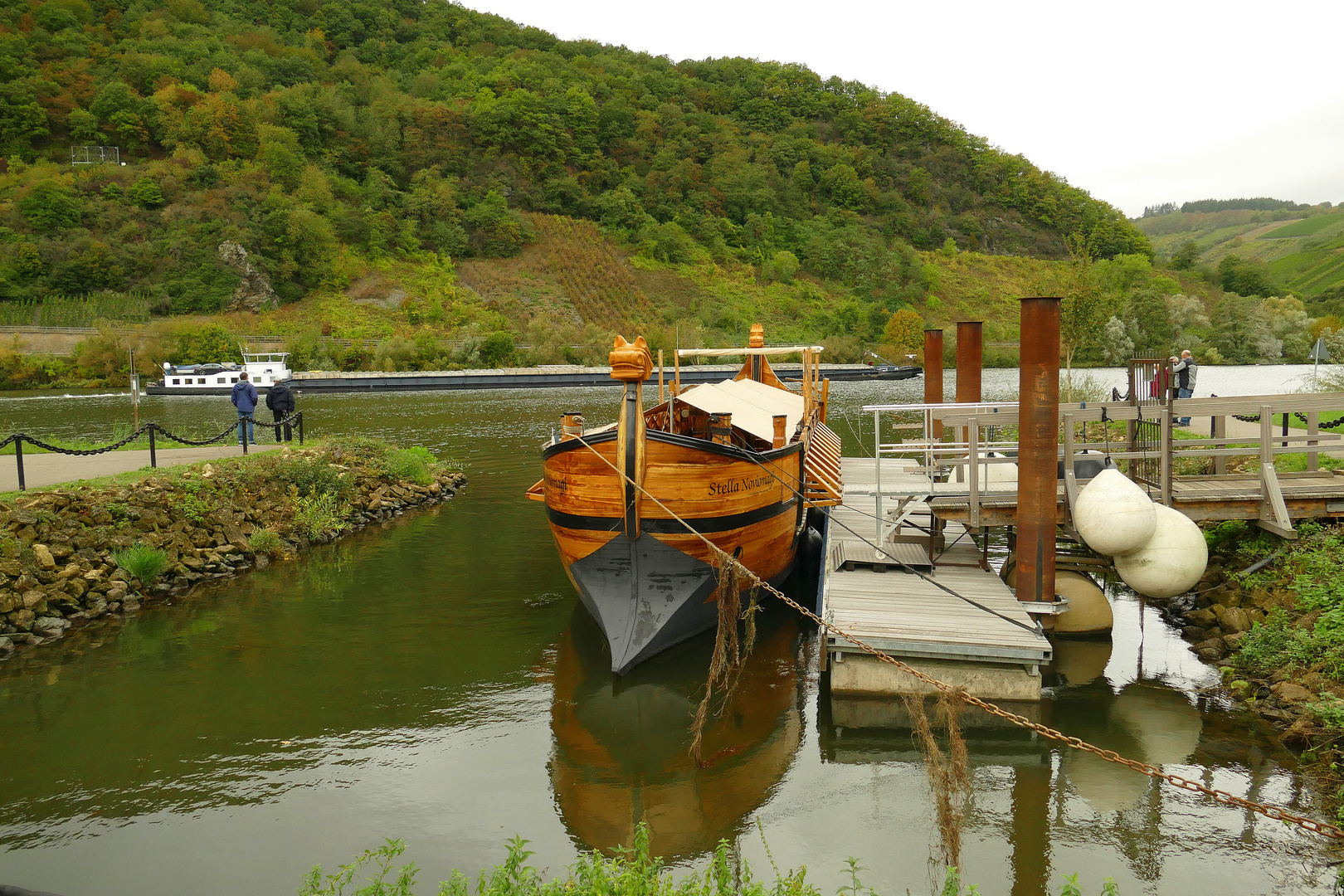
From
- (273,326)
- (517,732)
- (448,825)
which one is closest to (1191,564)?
(517,732)

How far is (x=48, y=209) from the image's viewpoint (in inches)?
3157

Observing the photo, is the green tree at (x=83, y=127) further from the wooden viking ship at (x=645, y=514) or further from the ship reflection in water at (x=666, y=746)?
the ship reflection in water at (x=666, y=746)

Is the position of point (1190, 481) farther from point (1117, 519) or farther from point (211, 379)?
point (211, 379)

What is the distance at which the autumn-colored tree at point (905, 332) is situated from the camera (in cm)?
Answer: 8462

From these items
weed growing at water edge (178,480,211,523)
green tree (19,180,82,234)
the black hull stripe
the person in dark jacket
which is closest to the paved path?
the person in dark jacket

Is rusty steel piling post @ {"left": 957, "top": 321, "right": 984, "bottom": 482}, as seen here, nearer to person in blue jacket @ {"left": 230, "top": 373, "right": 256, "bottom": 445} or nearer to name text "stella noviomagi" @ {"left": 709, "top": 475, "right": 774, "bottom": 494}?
name text "stella noviomagi" @ {"left": 709, "top": 475, "right": 774, "bottom": 494}

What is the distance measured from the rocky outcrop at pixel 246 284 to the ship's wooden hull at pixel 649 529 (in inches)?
3332

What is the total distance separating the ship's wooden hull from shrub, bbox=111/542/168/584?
675 cm

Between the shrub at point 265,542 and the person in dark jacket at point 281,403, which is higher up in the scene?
the person in dark jacket at point 281,403

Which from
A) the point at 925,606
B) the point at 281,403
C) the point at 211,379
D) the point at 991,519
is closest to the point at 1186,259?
the point at 211,379

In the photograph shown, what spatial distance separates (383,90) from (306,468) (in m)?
136

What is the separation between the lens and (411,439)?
3036 cm

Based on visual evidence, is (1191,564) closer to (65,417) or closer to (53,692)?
(53,692)

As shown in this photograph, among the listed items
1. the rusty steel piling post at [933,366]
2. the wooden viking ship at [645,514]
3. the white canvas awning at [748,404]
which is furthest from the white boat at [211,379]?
the wooden viking ship at [645,514]
